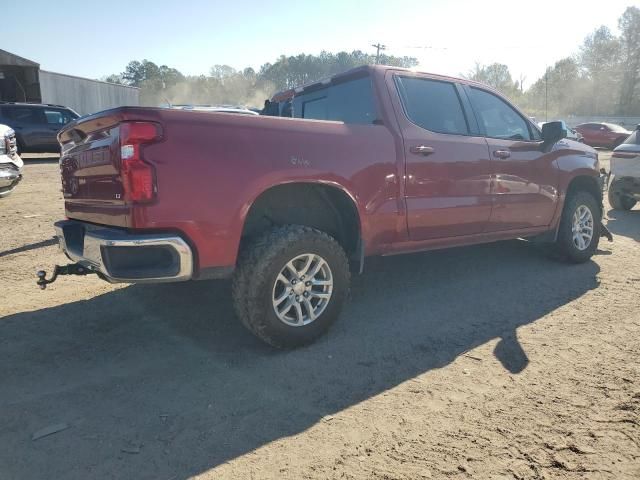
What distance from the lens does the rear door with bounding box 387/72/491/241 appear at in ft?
12.4

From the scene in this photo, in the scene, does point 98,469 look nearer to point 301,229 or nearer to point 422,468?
point 422,468

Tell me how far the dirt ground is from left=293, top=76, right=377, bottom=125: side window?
1.64m

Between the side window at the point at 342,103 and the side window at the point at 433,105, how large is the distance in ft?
0.97

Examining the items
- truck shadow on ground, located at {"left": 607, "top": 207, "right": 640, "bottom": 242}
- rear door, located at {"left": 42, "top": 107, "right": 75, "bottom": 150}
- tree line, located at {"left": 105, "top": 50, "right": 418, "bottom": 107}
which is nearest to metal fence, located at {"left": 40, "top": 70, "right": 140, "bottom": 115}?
rear door, located at {"left": 42, "top": 107, "right": 75, "bottom": 150}

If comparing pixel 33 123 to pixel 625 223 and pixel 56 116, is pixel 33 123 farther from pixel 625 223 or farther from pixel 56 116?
pixel 625 223

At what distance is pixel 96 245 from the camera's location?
2713 millimetres

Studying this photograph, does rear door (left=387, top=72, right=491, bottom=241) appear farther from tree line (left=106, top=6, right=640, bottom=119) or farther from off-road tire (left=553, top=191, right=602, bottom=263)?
tree line (left=106, top=6, right=640, bottom=119)

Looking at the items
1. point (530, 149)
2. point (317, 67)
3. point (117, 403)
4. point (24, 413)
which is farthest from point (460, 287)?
point (317, 67)

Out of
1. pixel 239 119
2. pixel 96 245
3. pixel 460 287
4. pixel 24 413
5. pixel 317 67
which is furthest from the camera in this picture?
pixel 317 67

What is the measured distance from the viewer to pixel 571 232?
5.23m

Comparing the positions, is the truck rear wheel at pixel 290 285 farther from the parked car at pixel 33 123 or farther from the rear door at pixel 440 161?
the parked car at pixel 33 123

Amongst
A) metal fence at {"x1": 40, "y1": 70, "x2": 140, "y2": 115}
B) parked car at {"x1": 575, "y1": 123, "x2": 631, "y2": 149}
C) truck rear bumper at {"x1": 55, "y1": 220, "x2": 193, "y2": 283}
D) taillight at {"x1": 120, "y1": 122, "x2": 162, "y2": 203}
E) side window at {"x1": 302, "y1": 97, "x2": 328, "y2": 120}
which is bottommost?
truck rear bumper at {"x1": 55, "y1": 220, "x2": 193, "y2": 283}

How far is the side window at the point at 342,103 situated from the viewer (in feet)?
12.5

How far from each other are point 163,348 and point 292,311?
953mm
